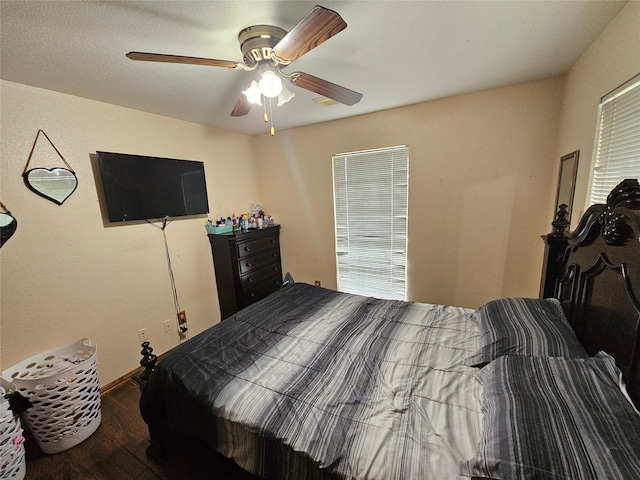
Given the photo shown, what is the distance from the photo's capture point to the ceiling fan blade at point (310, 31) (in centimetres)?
87

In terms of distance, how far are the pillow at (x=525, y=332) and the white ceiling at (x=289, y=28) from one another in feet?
4.92

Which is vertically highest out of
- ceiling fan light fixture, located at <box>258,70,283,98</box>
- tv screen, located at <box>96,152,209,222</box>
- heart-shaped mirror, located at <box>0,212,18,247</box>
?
ceiling fan light fixture, located at <box>258,70,283,98</box>

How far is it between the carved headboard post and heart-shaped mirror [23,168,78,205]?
131 inches

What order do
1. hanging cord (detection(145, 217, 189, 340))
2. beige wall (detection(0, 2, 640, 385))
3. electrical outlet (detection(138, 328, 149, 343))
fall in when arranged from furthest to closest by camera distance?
hanging cord (detection(145, 217, 189, 340)), electrical outlet (detection(138, 328, 149, 343)), beige wall (detection(0, 2, 640, 385))

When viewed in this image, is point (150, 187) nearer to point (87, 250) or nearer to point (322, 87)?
point (87, 250)

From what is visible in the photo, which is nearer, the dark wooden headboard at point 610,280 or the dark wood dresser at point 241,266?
Result: the dark wooden headboard at point 610,280

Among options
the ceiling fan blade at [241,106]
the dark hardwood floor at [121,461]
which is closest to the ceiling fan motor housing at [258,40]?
the ceiling fan blade at [241,106]

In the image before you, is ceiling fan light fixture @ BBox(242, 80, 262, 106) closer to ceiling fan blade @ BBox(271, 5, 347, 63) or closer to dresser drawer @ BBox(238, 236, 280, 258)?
ceiling fan blade @ BBox(271, 5, 347, 63)

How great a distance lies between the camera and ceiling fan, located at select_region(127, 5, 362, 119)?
923 mm

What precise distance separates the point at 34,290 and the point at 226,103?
1942 millimetres

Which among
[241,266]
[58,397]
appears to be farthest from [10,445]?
[241,266]

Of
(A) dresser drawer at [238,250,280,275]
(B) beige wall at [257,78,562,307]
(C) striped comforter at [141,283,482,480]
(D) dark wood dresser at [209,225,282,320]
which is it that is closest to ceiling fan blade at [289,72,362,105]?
(B) beige wall at [257,78,562,307]

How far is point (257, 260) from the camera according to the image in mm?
3076

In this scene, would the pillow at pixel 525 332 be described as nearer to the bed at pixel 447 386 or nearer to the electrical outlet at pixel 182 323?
the bed at pixel 447 386
